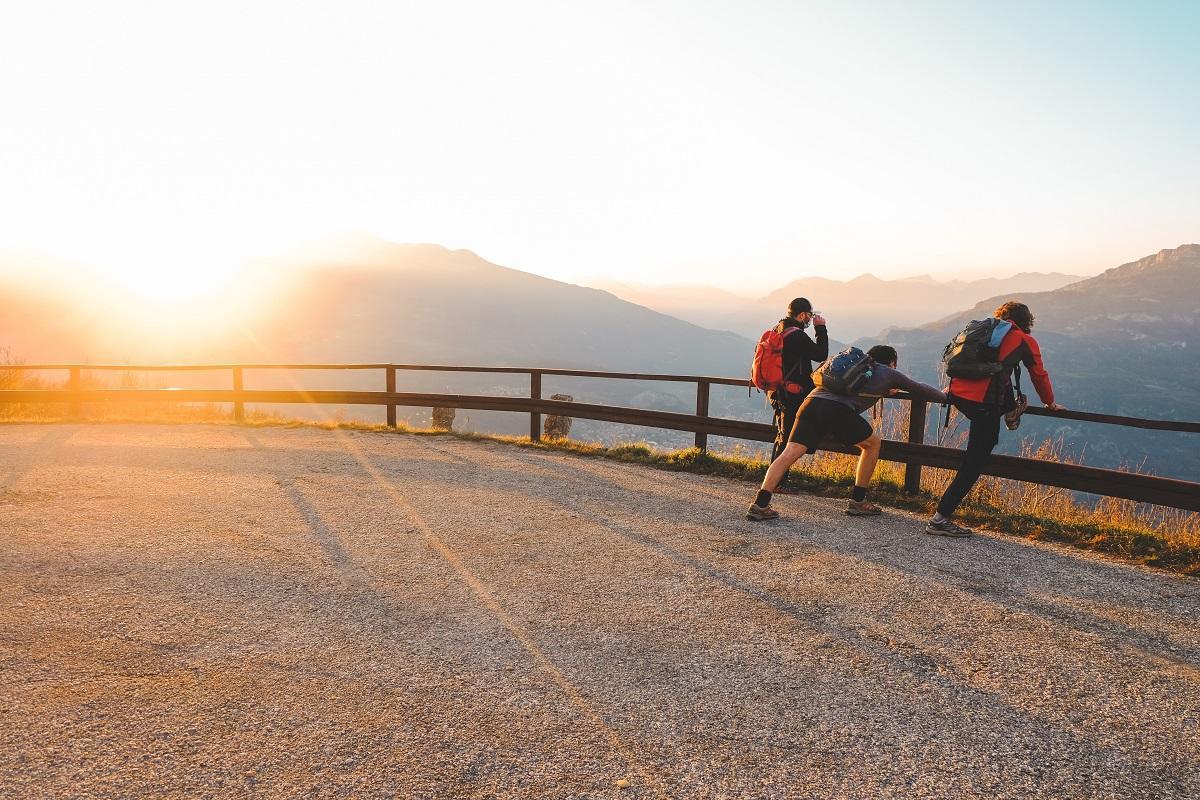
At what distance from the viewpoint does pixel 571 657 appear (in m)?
3.74

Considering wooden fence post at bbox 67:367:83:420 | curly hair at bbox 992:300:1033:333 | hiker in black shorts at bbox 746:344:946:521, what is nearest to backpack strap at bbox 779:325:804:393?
hiker in black shorts at bbox 746:344:946:521

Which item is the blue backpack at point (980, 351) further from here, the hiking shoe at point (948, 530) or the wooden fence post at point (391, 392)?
the wooden fence post at point (391, 392)

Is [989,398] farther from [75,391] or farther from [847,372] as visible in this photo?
[75,391]

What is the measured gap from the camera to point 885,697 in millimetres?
3359

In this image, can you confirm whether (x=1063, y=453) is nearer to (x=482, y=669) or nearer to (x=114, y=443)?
(x=482, y=669)

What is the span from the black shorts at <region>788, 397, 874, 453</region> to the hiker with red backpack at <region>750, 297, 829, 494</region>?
73cm

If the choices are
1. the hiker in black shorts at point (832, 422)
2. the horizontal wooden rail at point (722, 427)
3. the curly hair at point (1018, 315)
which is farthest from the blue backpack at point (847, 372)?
the horizontal wooden rail at point (722, 427)

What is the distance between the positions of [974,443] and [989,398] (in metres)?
0.44

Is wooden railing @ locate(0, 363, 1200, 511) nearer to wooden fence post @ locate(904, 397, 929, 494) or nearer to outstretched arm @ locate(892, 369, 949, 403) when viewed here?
wooden fence post @ locate(904, 397, 929, 494)

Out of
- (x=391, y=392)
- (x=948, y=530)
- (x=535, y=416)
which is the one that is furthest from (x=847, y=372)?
(x=391, y=392)

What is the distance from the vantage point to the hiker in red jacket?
224 inches

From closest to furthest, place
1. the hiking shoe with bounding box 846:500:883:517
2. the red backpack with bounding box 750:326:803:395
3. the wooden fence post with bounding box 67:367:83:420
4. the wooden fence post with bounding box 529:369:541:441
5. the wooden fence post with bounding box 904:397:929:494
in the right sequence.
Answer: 1. the hiking shoe with bounding box 846:500:883:517
2. the red backpack with bounding box 750:326:803:395
3. the wooden fence post with bounding box 904:397:929:494
4. the wooden fence post with bounding box 529:369:541:441
5. the wooden fence post with bounding box 67:367:83:420

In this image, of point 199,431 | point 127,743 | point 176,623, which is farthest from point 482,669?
point 199,431

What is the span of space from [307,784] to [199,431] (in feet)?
36.6
